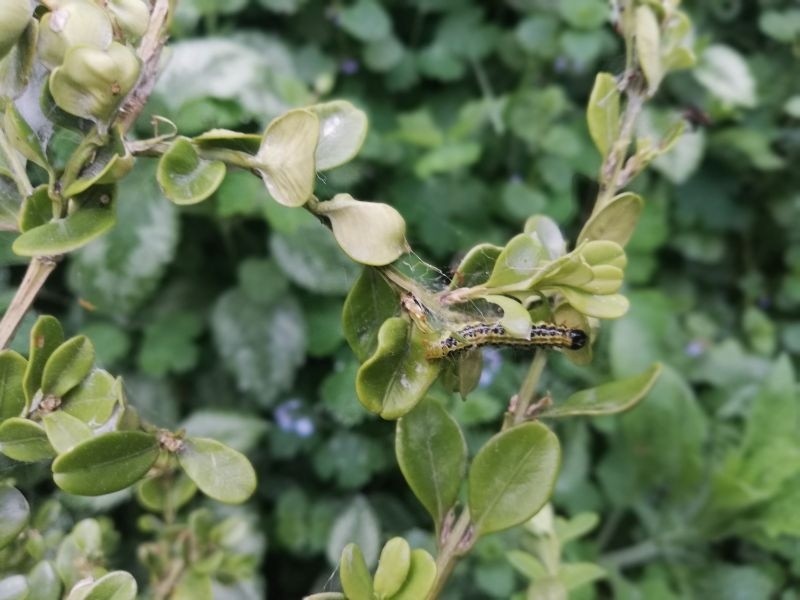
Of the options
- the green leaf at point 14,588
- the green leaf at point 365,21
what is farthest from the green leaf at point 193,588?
the green leaf at point 365,21

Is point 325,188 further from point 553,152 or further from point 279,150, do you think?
point 553,152

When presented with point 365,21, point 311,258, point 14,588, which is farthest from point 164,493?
point 365,21

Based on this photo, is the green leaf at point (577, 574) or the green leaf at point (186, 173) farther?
the green leaf at point (577, 574)

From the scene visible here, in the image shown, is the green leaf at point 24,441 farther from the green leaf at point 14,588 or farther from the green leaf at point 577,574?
the green leaf at point 577,574

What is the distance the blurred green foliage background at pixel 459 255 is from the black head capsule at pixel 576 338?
0.38 m

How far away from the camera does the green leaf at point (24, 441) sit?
395 mm

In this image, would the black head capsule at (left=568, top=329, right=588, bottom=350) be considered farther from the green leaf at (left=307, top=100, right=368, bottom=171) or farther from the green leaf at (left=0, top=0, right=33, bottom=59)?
the green leaf at (left=0, top=0, right=33, bottom=59)

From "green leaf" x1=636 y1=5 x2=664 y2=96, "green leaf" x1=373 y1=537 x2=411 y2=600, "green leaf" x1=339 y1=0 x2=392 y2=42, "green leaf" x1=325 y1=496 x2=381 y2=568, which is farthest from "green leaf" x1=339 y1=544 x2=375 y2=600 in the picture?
"green leaf" x1=339 y1=0 x2=392 y2=42

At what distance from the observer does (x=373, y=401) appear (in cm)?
38

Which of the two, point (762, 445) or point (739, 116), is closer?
point (762, 445)

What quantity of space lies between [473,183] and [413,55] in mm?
317

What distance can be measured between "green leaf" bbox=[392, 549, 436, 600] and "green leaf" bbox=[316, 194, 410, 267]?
0.15 metres

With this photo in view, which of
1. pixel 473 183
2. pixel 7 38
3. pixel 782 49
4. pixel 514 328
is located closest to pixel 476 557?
pixel 473 183

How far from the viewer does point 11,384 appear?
1.36 feet
